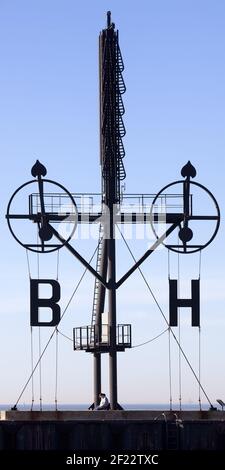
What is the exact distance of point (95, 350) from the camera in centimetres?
7594

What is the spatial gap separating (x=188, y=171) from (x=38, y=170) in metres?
6.69

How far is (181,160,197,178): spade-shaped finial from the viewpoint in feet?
235

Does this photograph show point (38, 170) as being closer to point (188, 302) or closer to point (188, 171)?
point (188, 171)

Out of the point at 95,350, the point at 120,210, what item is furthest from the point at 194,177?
the point at 95,350

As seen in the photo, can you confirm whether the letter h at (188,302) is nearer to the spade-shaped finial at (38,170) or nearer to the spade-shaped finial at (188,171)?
the spade-shaped finial at (188,171)

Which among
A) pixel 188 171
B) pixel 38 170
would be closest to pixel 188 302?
pixel 188 171

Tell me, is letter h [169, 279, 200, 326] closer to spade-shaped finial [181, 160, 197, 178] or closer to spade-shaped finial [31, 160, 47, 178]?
spade-shaped finial [181, 160, 197, 178]

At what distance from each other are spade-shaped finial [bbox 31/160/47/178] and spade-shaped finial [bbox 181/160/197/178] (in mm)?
6204

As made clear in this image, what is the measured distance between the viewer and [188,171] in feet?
235

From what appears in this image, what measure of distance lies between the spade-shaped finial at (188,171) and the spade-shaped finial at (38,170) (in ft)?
20.4

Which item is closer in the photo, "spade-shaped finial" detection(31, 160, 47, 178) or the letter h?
the letter h

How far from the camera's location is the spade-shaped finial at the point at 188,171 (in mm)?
71562

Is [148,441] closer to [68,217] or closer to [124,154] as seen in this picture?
[68,217]
